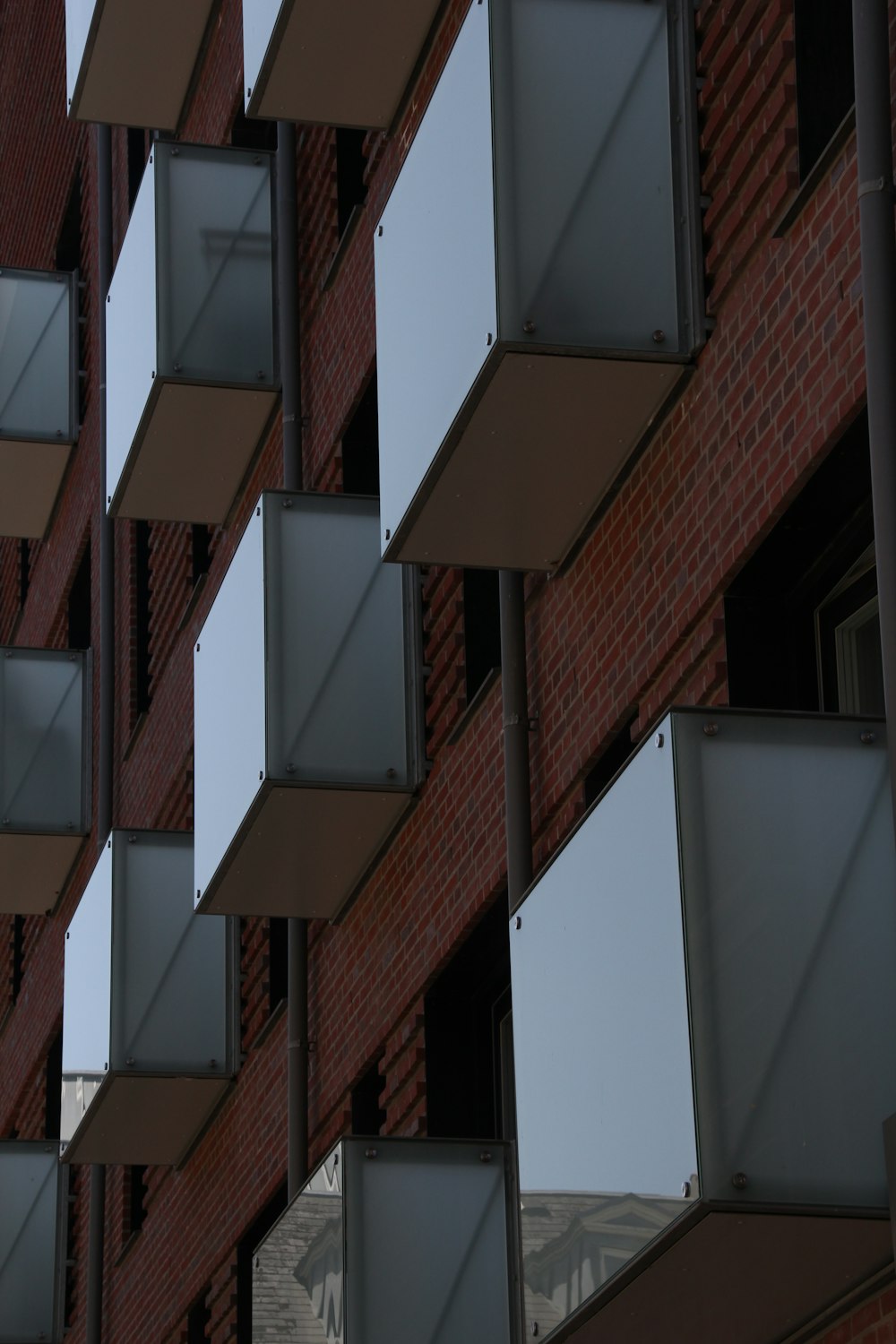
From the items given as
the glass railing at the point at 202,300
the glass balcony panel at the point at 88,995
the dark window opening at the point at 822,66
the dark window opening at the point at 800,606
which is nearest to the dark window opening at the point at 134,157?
the glass railing at the point at 202,300

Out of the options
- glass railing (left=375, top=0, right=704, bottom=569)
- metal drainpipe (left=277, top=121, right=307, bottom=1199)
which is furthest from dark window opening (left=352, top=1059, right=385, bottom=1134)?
glass railing (left=375, top=0, right=704, bottom=569)

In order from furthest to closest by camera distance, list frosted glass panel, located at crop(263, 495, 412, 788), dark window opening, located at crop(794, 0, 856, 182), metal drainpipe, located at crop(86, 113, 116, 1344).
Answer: metal drainpipe, located at crop(86, 113, 116, 1344), frosted glass panel, located at crop(263, 495, 412, 788), dark window opening, located at crop(794, 0, 856, 182)

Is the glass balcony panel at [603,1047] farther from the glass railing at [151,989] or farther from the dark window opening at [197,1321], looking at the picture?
the dark window opening at [197,1321]

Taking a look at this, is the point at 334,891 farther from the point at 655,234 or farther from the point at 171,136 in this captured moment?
the point at 171,136

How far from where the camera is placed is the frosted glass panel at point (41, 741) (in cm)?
1902

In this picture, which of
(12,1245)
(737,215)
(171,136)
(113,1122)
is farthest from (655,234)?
(12,1245)

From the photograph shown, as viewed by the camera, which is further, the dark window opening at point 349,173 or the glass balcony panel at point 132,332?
the glass balcony panel at point 132,332

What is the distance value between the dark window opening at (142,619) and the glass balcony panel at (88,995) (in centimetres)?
329

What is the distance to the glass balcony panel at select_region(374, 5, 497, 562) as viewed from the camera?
8.64 metres

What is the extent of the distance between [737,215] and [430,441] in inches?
54.1

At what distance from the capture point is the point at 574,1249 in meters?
7.24

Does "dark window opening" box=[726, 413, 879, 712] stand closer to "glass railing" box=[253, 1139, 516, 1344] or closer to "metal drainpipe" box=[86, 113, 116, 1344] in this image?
"glass railing" box=[253, 1139, 516, 1344]

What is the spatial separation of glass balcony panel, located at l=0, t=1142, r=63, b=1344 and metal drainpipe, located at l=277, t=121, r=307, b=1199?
593 cm

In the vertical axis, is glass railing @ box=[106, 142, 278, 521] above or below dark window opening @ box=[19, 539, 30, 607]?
below
